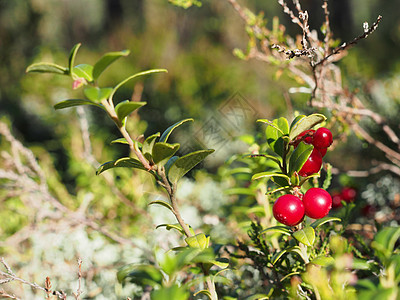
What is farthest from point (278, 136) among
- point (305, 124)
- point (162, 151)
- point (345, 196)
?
point (345, 196)

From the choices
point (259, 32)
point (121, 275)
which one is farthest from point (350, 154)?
point (121, 275)

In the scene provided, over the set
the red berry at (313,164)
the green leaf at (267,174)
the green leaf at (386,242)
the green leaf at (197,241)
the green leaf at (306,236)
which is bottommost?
the green leaf at (386,242)

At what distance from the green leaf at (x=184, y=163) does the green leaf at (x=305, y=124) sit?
0.12 metres

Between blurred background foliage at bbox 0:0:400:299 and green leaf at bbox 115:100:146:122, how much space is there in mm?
174

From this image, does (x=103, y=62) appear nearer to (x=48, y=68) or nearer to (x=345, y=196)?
(x=48, y=68)

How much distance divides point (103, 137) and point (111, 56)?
4.43 ft

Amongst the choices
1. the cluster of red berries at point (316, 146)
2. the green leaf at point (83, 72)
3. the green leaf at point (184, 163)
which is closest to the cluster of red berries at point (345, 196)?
the cluster of red berries at point (316, 146)

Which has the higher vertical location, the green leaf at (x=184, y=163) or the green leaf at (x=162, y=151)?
the green leaf at (x=162, y=151)

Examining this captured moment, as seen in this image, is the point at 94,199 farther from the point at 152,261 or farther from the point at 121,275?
the point at 121,275

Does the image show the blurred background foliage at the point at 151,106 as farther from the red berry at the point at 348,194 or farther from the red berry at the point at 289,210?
the red berry at the point at 289,210

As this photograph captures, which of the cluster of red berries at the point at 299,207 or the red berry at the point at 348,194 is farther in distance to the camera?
the red berry at the point at 348,194

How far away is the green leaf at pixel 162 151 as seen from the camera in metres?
0.44

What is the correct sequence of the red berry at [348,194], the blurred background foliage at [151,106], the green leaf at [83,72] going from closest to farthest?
the green leaf at [83,72], the red berry at [348,194], the blurred background foliage at [151,106]

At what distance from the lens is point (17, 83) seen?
2.37 m
